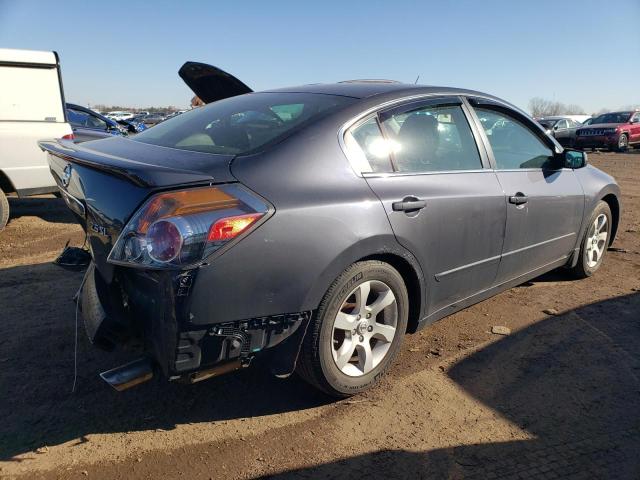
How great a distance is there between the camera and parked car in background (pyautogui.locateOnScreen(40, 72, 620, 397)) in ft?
6.98

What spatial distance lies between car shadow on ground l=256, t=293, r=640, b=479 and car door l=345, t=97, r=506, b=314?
54 cm

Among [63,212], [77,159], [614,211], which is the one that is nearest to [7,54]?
[63,212]

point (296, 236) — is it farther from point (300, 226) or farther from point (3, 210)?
point (3, 210)

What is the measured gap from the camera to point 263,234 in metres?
2.20

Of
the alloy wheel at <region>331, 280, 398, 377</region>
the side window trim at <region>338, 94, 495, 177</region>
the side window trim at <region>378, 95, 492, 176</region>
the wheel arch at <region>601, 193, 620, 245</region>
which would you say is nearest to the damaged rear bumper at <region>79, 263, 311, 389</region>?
the alloy wheel at <region>331, 280, 398, 377</region>

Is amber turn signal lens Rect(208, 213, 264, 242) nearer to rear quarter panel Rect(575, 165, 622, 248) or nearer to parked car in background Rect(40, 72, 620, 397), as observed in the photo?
parked car in background Rect(40, 72, 620, 397)

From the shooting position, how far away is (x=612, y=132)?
21.2 meters

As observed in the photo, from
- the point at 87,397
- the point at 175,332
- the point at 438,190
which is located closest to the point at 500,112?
the point at 438,190

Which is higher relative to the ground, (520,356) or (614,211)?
(614,211)

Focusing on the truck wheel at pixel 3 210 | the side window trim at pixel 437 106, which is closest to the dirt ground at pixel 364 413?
the side window trim at pixel 437 106

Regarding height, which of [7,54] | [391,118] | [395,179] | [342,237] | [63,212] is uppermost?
[7,54]

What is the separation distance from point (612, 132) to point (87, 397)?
77.1ft

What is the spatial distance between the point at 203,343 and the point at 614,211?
14.8 ft

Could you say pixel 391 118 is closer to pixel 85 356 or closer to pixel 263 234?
pixel 263 234
